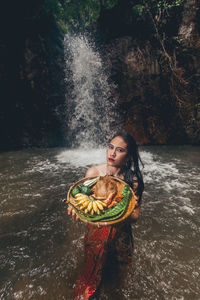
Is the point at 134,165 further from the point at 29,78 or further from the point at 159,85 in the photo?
the point at 29,78

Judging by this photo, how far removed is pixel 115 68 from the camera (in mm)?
8711

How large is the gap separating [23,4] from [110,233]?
11582 millimetres

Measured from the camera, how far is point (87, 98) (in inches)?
370

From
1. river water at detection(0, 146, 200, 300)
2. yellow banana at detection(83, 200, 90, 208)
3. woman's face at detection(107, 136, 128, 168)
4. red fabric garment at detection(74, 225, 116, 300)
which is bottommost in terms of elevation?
river water at detection(0, 146, 200, 300)

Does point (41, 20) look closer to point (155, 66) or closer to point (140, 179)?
point (155, 66)

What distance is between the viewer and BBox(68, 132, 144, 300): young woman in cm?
143

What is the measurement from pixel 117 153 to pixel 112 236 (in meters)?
0.80

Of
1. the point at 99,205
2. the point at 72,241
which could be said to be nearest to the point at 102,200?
the point at 99,205

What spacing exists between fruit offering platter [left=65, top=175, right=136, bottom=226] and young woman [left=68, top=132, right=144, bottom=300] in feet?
0.45

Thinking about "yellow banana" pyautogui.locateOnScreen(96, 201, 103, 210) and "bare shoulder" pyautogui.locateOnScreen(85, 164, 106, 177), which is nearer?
"yellow banana" pyautogui.locateOnScreen(96, 201, 103, 210)

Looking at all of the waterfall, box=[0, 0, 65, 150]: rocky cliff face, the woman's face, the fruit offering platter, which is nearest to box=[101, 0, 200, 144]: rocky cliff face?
the waterfall

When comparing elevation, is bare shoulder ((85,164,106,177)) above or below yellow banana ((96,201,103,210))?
above

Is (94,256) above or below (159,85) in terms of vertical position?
below

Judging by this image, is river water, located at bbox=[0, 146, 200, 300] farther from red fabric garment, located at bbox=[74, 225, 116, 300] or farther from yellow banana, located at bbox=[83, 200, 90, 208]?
yellow banana, located at bbox=[83, 200, 90, 208]
